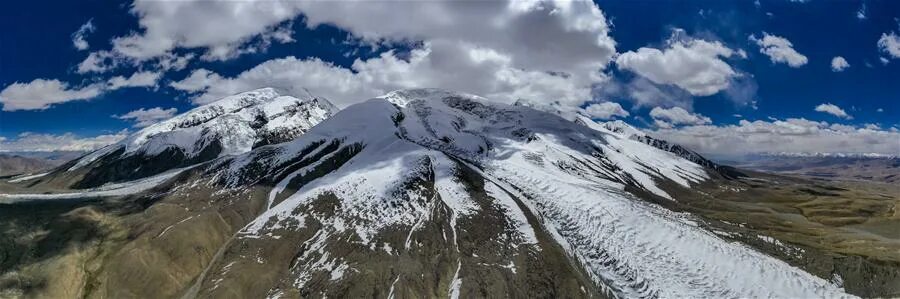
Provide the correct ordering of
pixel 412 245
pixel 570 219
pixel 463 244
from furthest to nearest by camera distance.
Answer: pixel 570 219
pixel 463 244
pixel 412 245

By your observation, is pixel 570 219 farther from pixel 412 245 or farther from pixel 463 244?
pixel 412 245

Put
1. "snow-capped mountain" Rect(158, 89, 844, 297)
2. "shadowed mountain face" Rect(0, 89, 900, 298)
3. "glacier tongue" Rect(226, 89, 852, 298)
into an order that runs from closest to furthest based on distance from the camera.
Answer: "glacier tongue" Rect(226, 89, 852, 298) < "shadowed mountain face" Rect(0, 89, 900, 298) < "snow-capped mountain" Rect(158, 89, 844, 297)

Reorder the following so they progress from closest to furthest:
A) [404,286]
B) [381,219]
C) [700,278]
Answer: [700,278], [404,286], [381,219]

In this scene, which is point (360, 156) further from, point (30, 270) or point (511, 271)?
point (30, 270)

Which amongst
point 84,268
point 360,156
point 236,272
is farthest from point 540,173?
point 84,268

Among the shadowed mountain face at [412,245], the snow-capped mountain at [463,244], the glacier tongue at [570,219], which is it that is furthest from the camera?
the snow-capped mountain at [463,244]

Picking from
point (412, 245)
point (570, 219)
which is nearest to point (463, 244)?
point (412, 245)

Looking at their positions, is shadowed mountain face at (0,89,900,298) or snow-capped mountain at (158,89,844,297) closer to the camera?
shadowed mountain face at (0,89,900,298)

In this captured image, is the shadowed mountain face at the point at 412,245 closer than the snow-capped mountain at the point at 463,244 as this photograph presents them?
Yes

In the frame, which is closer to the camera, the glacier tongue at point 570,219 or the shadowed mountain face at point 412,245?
the glacier tongue at point 570,219

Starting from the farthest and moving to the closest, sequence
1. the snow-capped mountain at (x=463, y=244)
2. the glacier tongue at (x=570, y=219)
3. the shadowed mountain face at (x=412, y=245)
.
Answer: the snow-capped mountain at (x=463, y=244) < the shadowed mountain face at (x=412, y=245) < the glacier tongue at (x=570, y=219)

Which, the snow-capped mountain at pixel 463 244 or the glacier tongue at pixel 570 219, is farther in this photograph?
the snow-capped mountain at pixel 463 244
